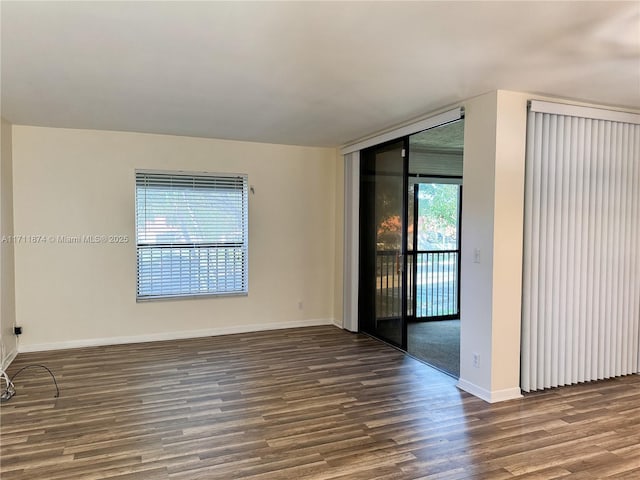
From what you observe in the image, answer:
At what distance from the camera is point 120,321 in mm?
5066

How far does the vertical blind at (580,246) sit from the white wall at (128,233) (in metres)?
2.98

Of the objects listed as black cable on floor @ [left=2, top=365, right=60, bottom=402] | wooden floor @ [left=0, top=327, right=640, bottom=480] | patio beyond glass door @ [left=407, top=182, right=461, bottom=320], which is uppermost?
patio beyond glass door @ [left=407, top=182, right=461, bottom=320]

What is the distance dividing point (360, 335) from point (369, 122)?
8.58 ft

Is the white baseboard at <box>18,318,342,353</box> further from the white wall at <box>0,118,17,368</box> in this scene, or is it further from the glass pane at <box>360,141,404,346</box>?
the glass pane at <box>360,141,404,346</box>

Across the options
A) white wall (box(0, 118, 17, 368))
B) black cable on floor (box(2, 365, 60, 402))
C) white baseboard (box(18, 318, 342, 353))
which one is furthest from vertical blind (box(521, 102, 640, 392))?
white wall (box(0, 118, 17, 368))

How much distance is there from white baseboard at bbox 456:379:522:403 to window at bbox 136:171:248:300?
3.08 metres

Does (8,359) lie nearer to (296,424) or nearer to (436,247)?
(296,424)

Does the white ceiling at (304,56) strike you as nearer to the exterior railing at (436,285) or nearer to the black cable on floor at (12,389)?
the black cable on floor at (12,389)

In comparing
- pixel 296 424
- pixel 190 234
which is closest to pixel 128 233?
pixel 190 234

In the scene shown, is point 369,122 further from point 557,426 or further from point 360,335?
point 557,426

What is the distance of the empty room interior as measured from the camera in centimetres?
243

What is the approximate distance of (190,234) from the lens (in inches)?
210

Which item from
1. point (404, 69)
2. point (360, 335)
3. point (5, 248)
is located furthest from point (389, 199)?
point (5, 248)

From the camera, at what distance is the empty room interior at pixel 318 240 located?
7.96 ft
